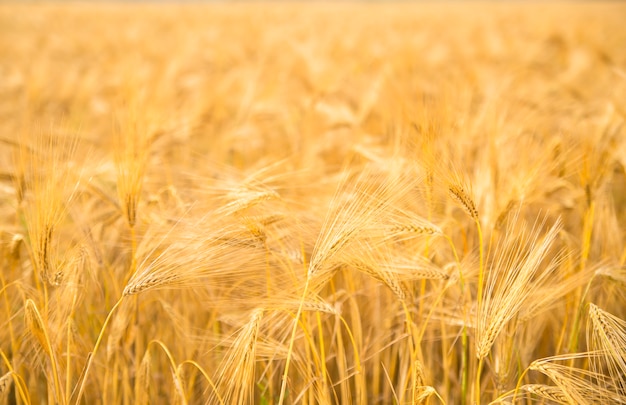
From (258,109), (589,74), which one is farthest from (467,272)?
(589,74)

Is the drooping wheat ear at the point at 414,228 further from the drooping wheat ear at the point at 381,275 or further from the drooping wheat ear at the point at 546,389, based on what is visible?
the drooping wheat ear at the point at 546,389

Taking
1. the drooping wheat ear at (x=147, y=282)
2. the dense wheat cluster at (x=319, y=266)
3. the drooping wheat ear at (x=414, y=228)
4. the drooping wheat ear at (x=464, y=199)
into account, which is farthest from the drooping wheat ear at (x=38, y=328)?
the drooping wheat ear at (x=464, y=199)

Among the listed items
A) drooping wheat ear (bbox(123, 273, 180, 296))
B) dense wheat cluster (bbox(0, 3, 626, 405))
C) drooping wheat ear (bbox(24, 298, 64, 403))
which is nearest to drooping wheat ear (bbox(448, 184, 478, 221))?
dense wheat cluster (bbox(0, 3, 626, 405))

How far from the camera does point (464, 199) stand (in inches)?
39.7

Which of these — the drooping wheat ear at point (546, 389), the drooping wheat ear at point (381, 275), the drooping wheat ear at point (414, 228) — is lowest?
the drooping wheat ear at point (546, 389)

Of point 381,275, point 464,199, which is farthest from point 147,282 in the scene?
point 464,199

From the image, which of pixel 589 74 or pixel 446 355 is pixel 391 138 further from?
pixel 589 74

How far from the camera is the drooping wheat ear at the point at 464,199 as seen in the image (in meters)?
1.01

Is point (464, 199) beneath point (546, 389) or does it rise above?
above

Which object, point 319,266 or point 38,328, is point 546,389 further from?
point 38,328

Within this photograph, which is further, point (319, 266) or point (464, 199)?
point (464, 199)

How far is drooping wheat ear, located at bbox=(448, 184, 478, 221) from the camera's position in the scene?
39.6 inches

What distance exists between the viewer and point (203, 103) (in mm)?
2566

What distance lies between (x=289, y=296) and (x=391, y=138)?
117 centimetres
